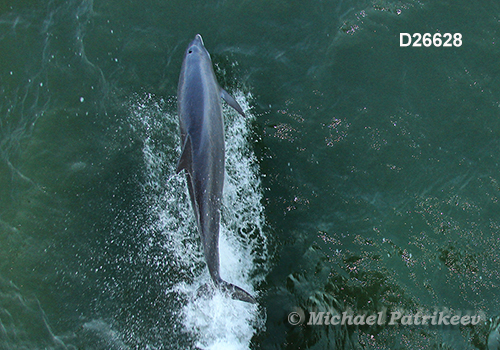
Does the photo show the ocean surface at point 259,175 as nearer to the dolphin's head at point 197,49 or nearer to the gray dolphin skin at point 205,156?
the dolphin's head at point 197,49

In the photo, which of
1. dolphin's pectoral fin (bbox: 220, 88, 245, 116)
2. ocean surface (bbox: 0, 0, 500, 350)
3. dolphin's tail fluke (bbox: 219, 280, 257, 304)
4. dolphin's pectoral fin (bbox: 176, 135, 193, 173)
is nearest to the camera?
dolphin's tail fluke (bbox: 219, 280, 257, 304)

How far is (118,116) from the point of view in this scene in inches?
343

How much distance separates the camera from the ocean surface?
7676mm

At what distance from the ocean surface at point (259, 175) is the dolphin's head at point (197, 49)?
621 mm

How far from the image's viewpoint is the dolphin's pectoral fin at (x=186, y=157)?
22.3 ft

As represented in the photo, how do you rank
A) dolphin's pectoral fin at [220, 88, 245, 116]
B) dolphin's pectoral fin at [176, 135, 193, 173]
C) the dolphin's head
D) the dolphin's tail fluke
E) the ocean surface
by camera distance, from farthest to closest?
the dolphin's head, dolphin's pectoral fin at [220, 88, 245, 116], the ocean surface, dolphin's pectoral fin at [176, 135, 193, 173], the dolphin's tail fluke

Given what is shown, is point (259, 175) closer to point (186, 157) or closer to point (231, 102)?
point (231, 102)

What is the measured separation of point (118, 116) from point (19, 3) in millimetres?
4263

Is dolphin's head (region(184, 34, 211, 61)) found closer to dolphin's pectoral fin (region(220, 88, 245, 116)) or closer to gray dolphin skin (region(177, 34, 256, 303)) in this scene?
gray dolphin skin (region(177, 34, 256, 303))

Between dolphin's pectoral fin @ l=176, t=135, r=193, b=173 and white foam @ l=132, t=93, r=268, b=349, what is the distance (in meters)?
1.53

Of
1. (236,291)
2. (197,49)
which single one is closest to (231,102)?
(197,49)

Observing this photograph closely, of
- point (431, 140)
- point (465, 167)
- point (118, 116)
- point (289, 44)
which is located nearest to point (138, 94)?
point (118, 116)

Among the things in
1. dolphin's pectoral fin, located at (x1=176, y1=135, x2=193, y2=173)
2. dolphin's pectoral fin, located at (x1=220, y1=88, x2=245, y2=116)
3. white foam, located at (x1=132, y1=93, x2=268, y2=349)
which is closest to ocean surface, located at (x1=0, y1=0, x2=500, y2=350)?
white foam, located at (x1=132, y1=93, x2=268, y2=349)

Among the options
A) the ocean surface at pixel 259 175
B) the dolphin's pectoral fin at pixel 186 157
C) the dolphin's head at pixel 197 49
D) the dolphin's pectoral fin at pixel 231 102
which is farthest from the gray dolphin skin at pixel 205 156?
the ocean surface at pixel 259 175
